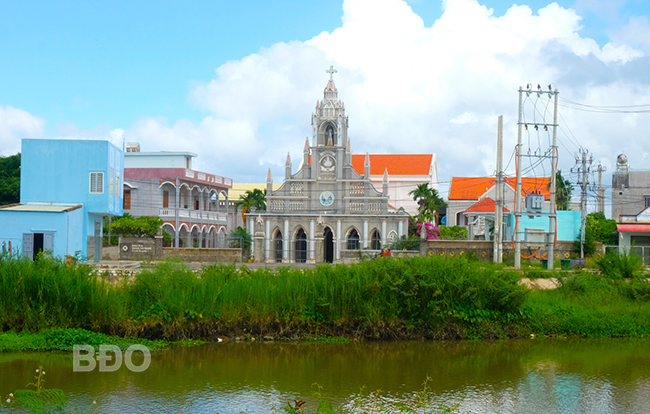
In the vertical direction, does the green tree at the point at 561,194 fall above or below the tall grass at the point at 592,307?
above

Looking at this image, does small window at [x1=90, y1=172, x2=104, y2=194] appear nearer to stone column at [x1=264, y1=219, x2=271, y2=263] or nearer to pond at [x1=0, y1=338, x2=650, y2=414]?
pond at [x1=0, y1=338, x2=650, y2=414]

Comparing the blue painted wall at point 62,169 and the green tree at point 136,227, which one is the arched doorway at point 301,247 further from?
the blue painted wall at point 62,169

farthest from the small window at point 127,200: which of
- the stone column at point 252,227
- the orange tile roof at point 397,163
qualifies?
the orange tile roof at point 397,163

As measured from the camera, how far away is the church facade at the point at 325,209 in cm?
4869

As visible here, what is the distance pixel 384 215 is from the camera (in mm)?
48406

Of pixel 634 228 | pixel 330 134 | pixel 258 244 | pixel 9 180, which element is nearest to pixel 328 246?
pixel 258 244

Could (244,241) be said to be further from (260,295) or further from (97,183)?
(260,295)

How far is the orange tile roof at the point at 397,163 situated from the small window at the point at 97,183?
31.4m

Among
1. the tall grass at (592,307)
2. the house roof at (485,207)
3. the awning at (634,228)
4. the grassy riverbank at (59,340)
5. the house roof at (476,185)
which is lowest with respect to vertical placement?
the grassy riverbank at (59,340)

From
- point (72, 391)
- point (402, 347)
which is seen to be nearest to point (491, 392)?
point (402, 347)

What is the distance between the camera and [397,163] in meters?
60.8

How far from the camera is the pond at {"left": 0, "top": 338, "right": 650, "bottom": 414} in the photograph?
11.8 metres

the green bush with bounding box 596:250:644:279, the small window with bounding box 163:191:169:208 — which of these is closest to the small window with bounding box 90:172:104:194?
the green bush with bounding box 596:250:644:279

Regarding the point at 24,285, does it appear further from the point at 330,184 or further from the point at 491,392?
the point at 330,184
